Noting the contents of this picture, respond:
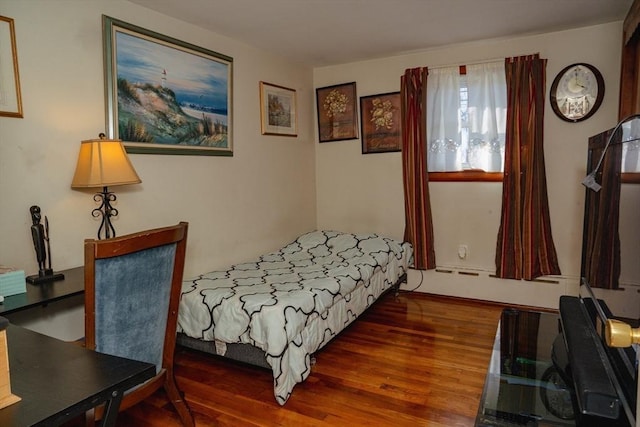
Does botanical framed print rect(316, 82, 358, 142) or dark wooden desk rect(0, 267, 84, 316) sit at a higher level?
botanical framed print rect(316, 82, 358, 142)

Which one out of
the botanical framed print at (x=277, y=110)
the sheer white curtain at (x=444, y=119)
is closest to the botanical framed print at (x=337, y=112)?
the botanical framed print at (x=277, y=110)

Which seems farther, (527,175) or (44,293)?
(527,175)

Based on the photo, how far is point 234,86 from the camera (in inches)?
127

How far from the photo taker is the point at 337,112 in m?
4.17

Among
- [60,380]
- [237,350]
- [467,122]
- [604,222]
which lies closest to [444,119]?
[467,122]

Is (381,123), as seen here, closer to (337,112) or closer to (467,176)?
(337,112)

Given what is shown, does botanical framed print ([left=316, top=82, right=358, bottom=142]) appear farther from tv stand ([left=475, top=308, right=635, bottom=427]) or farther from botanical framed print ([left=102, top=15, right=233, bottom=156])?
tv stand ([left=475, top=308, right=635, bottom=427])

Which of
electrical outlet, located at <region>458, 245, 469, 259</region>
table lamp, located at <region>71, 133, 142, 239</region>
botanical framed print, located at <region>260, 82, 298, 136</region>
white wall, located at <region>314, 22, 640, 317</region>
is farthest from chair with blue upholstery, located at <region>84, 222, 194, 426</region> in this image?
electrical outlet, located at <region>458, 245, 469, 259</region>

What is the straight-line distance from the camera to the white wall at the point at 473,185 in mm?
3172

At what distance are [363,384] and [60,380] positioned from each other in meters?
1.71

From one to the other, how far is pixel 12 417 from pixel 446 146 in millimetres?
3520

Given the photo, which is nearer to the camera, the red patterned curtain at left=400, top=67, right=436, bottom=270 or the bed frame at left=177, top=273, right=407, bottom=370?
the bed frame at left=177, top=273, right=407, bottom=370

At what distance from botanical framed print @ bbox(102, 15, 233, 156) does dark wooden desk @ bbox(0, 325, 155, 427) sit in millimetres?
1633

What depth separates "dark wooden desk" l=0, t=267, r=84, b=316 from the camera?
5.35 ft
